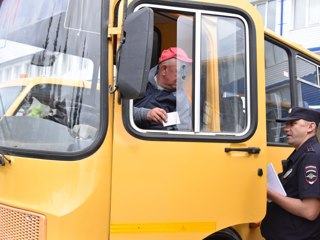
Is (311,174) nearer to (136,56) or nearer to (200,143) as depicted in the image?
(200,143)

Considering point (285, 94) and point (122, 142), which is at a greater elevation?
point (285, 94)

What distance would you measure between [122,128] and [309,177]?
4.31ft

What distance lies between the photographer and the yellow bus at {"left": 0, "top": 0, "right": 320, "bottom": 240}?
8.14ft

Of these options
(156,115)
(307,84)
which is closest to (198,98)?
(156,115)

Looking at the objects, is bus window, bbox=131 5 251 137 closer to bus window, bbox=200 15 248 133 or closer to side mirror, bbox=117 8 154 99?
bus window, bbox=200 15 248 133

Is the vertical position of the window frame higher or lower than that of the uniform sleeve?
higher

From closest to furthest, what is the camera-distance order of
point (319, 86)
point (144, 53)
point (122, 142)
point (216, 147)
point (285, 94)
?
1. point (144, 53)
2. point (122, 142)
3. point (216, 147)
4. point (285, 94)
5. point (319, 86)

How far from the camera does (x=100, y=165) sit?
251 centimetres

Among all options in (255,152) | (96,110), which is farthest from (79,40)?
(255,152)

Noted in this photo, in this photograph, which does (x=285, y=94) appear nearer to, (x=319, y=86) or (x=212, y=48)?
(x=319, y=86)

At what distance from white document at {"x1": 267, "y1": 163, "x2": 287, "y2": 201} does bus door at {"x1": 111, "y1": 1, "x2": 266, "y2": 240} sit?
0.46 feet

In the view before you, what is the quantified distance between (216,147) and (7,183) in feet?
4.35

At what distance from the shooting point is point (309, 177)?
2.92 metres

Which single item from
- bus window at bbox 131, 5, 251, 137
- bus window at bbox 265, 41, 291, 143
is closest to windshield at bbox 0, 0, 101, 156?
bus window at bbox 131, 5, 251, 137
